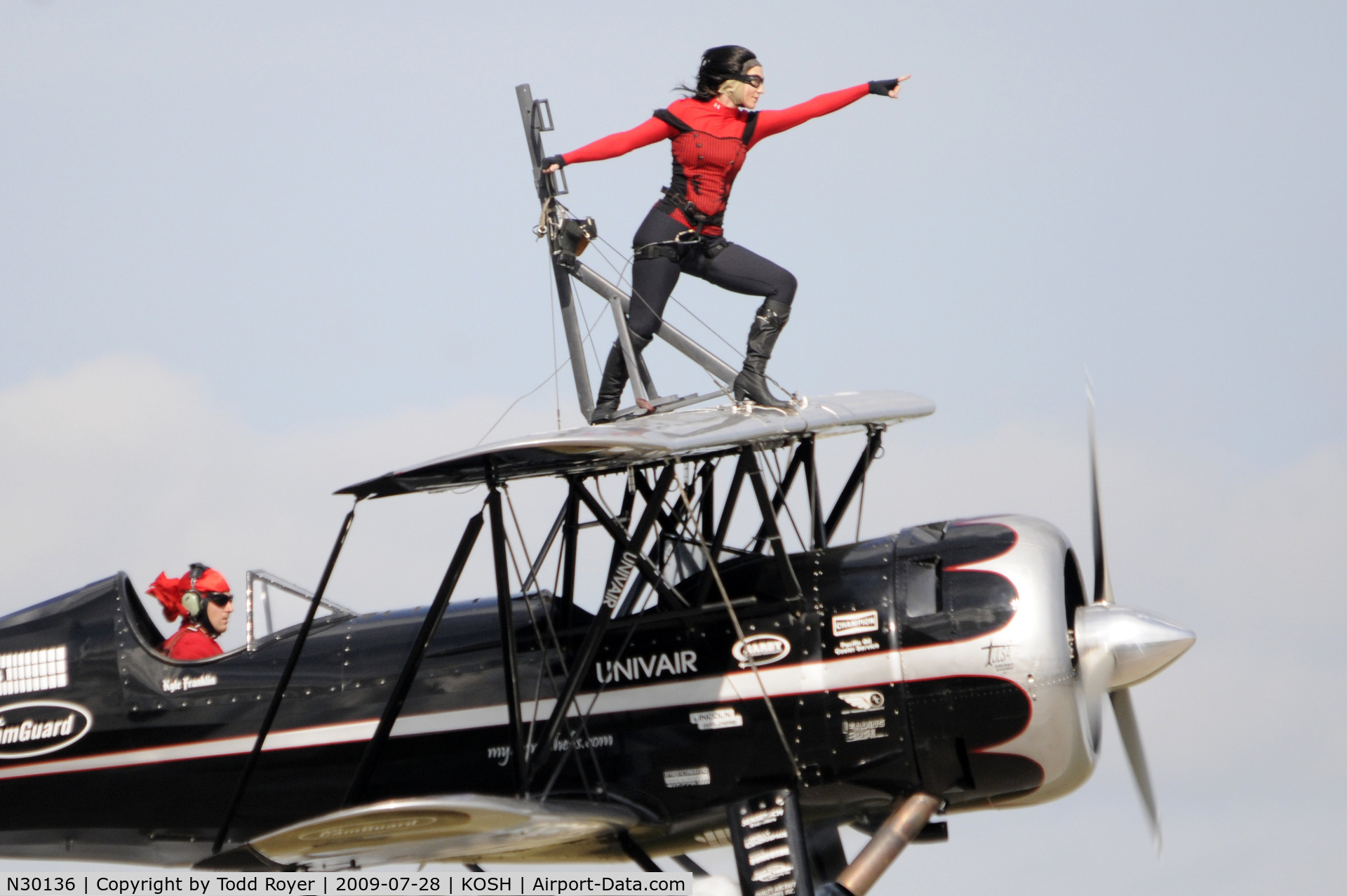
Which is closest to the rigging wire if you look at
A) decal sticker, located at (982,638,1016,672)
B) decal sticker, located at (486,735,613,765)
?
decal sticker, located at (486,735,613,765)

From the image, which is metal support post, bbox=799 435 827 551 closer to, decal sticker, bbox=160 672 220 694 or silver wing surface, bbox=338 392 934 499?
silver wing surface, bbox=338 392 934 499

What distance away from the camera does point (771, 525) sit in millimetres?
9047

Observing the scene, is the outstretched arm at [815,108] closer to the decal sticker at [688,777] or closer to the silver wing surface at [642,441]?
the silver wing surface at [642,441]

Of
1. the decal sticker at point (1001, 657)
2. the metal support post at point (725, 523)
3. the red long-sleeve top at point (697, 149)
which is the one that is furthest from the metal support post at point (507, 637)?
the decal sticker at point (1001, 657)

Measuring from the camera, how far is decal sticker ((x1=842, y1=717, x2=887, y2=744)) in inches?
350

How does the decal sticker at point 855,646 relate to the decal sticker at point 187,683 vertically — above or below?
above

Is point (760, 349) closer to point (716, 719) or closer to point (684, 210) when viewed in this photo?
point (684, 210)

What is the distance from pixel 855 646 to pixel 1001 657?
2.39 feet

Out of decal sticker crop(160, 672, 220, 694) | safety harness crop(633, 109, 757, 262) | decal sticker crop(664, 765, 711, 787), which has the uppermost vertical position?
safety harness crop(633, 109, 757, 262)

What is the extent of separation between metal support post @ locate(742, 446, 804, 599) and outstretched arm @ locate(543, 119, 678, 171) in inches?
66.8

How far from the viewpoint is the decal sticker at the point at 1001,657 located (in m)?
8.77

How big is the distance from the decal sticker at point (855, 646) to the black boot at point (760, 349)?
1.28 metres

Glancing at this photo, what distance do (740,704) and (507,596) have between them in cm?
133

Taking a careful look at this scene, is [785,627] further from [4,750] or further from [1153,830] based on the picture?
[4,750]
